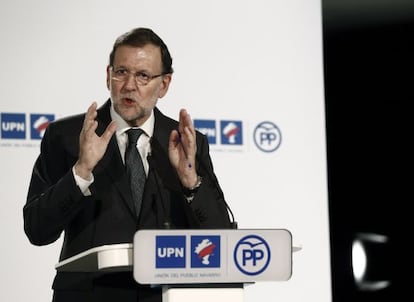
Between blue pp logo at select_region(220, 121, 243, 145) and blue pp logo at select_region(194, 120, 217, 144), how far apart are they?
0.04 meters

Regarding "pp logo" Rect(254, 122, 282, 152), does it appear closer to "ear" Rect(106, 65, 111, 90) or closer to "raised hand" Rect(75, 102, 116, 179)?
"ear" Rect(106, 65, 111, 90)

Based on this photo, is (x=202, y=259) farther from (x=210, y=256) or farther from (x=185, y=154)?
(x=185, y=154)

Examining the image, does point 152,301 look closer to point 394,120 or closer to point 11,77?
point 11,77

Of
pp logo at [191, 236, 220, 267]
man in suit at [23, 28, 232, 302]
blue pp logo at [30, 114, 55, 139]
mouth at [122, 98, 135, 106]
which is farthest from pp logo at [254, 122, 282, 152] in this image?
pp logo at [191, 236, 220, 267]

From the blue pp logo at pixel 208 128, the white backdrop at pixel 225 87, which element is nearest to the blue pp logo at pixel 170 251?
the white backdrop at pixel 225 87

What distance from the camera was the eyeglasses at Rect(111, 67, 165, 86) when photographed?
11.6ft

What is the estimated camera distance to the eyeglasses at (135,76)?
354 cm

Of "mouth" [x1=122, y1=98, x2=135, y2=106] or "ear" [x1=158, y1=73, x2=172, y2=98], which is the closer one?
"mouth" [x1=122, y1=98, x2=135, y2=106]

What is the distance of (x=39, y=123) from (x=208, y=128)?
2.37 feet

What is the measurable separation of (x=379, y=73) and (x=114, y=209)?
6.06 feet

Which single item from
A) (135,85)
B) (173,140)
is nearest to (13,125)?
(135,85)

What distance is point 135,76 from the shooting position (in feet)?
11.6

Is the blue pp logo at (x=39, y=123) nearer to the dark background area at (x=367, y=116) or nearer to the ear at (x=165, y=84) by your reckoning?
the ear at (x=165, y=84)

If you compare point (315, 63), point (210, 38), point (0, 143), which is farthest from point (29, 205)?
point (315, 63)
